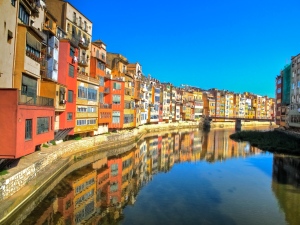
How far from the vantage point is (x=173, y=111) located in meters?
102

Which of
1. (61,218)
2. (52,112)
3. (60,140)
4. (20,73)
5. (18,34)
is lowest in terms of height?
(61,218)

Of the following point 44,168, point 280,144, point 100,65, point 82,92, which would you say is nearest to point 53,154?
point 44,168

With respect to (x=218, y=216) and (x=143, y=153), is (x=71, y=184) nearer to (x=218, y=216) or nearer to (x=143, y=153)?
(x=218, y=216)

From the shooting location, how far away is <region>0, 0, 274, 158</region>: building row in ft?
57.7

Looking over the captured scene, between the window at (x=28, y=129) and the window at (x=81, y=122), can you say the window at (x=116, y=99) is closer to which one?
the window at (x=81, y=122)

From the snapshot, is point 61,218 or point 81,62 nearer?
point 61,218

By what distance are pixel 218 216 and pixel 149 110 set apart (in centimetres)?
6034

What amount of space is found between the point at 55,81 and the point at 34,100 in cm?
744

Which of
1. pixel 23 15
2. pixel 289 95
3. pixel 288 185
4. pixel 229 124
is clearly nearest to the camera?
pixel 23 15

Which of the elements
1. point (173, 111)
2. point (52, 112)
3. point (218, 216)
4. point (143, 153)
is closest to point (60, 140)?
point (52, 112)

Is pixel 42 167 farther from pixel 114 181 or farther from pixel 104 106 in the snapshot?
pixel 104 106

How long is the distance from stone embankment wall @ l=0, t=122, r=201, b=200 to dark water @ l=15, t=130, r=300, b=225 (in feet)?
5.75

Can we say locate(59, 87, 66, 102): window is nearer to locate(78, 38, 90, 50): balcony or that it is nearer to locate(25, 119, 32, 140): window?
locate(25, 119, 32, 140): window

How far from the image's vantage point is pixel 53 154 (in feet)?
82.2
